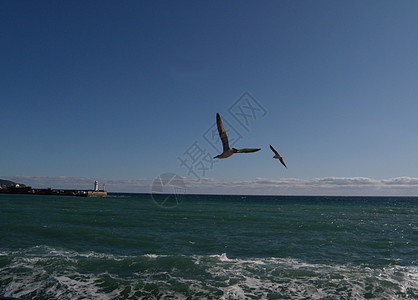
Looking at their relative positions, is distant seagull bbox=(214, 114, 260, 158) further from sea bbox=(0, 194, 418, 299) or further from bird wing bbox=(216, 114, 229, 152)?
sea bbox=(0, 194, 418, 299)

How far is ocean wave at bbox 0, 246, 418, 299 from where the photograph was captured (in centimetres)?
1077

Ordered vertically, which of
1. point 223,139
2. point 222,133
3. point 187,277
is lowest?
point 187,277

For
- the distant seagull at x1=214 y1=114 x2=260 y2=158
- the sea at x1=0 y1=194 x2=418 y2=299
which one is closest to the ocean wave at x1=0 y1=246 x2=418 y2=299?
the sea at x1=0 y1=194 x2=418 y2=299

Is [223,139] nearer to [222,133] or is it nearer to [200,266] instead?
[222,133]

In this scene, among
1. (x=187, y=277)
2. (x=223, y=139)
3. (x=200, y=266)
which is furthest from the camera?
(x=200, y=266)

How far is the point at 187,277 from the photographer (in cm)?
1242

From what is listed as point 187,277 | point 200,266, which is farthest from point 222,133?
point 200,266

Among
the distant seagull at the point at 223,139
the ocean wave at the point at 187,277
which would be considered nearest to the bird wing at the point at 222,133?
the distant seagull at the point at 223,139

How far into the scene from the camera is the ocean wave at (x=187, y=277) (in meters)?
10.8

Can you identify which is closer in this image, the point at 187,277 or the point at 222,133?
the point at 222,133

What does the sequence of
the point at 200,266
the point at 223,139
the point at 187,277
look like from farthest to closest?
the point at 200,266 < the point at 187,277 < the point at 223,139

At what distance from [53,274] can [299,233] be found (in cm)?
1930

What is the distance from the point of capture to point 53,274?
12.4 metres

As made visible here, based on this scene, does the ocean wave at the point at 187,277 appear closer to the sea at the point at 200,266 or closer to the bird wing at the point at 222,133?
the sea at the point at 200,266
